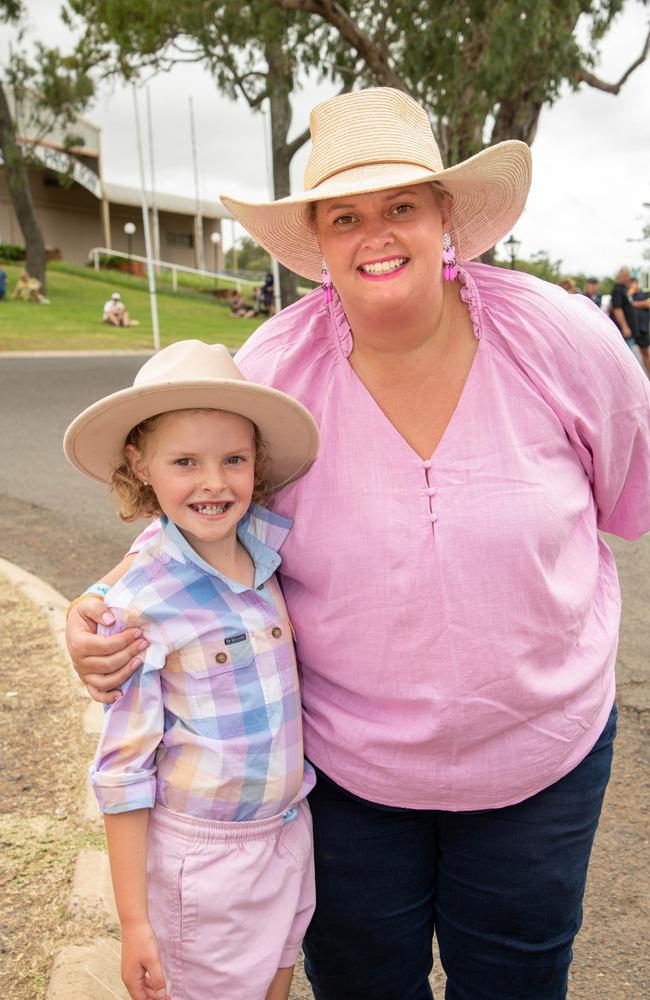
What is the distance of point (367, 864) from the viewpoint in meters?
2.07

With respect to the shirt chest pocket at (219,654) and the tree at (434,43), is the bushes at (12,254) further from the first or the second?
the shirt chest pocket at (219,654)

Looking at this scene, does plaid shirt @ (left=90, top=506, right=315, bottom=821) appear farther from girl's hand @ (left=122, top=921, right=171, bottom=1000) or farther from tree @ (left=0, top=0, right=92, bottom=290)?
tree @ (left=0, top=0, right=92, bottom=290)

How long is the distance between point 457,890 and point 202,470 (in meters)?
0.98

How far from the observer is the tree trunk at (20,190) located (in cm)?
2852

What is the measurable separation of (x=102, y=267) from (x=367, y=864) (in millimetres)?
48565

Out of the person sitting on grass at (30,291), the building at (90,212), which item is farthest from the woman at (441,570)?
the building at (90,212)

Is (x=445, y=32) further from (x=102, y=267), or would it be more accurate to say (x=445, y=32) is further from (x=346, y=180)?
(x=102, y=267)

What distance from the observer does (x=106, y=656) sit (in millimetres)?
1882

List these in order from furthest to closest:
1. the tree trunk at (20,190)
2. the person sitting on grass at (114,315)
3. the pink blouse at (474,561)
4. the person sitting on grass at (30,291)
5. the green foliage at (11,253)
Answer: the green foliage at (11,253) < the person sitting on grass at (30,291) < the tree trunk at (20,190) < the person sitting on grass at (114,315) < the pink blouse at (474,561)

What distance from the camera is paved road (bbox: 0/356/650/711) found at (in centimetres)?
480

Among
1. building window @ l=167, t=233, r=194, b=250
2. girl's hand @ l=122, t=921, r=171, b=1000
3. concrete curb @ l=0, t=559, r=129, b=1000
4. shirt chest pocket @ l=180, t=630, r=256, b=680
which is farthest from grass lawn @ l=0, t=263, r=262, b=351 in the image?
building window @ l=167, t=233, r=194, b=250

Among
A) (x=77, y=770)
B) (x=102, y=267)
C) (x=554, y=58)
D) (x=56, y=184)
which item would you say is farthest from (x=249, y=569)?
(x=56, y=184)

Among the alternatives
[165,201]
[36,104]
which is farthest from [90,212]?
[36,104]

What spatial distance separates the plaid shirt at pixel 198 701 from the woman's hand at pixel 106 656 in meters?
0.02
